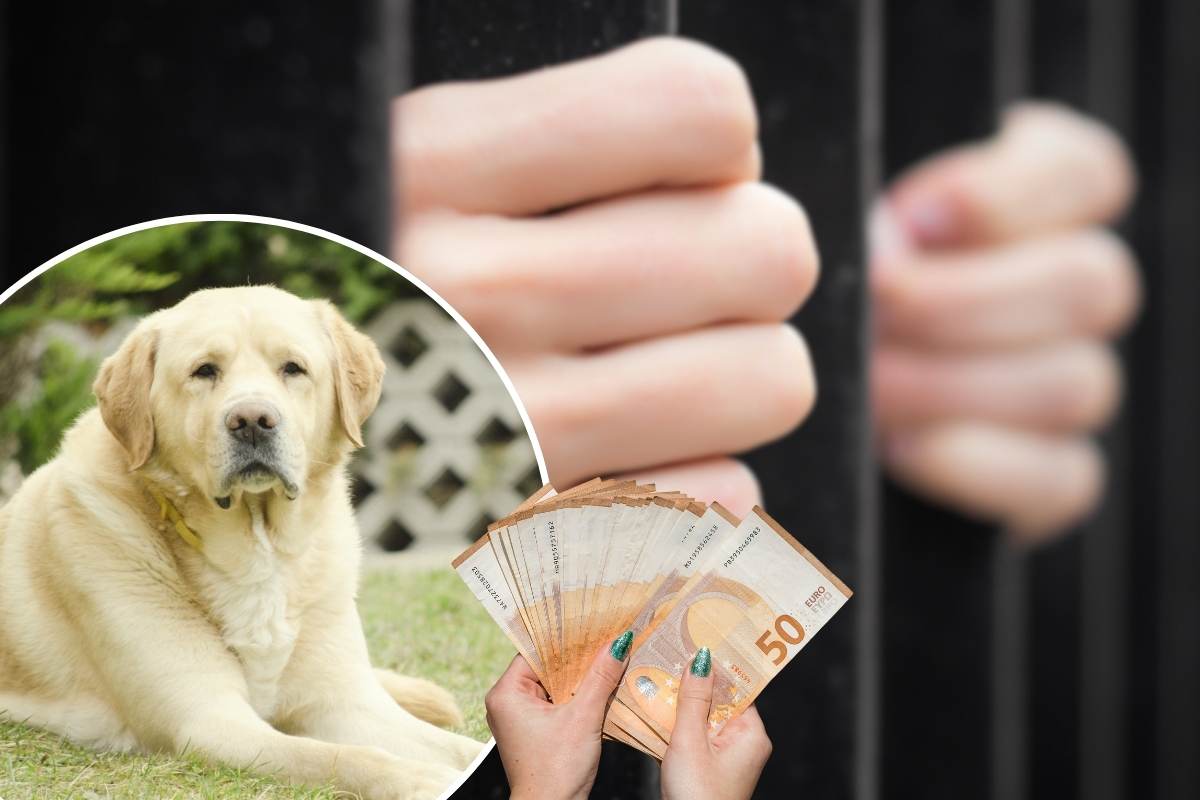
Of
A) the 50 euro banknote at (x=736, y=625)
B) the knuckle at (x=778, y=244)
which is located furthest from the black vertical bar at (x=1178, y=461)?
the 50 euro banknote at (x=736, y=625)

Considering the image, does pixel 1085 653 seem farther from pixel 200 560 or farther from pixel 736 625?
pixel 200 560

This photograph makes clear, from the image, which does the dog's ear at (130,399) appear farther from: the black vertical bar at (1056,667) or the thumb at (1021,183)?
the black vertical bar at (1056,667)

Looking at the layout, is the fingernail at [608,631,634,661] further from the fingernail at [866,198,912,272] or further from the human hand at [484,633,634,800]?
the fingernail at [866,198,912,272]

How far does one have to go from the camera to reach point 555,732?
528 millimetres

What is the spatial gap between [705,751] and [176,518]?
0.26 meters

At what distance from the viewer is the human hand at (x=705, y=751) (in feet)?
1.69

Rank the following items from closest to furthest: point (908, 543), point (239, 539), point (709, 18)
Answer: point (239, 539) < point (709, 18) < point (908, 543)

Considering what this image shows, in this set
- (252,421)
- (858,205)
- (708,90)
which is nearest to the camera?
(252,421)

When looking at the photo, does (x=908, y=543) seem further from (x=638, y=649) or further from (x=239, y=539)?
(x=239, y=539)

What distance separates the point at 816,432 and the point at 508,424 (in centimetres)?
26

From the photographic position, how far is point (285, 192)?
558mm

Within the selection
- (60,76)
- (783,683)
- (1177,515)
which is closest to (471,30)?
(60,76)

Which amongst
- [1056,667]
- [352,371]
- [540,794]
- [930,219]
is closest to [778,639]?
[540,794]

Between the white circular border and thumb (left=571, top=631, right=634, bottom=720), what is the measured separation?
0.18 ft
